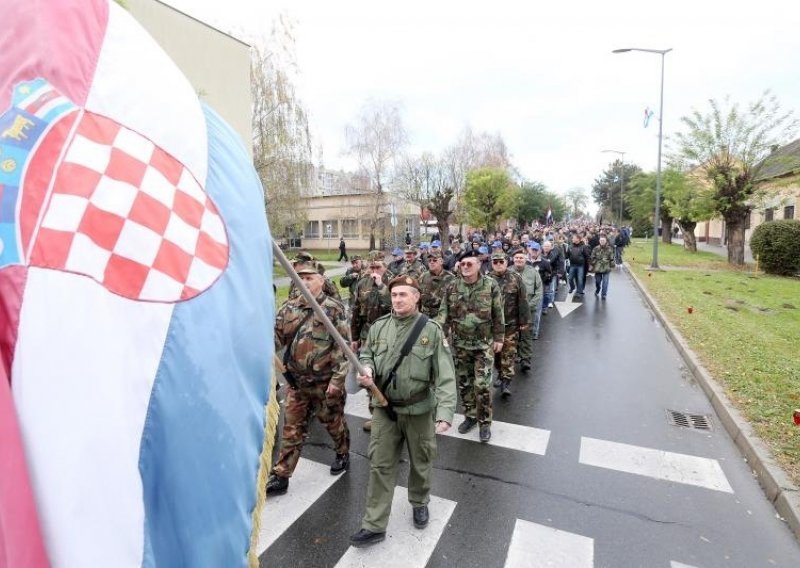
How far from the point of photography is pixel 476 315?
A: 18.1 feet

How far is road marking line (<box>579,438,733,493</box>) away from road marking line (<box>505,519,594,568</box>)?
129 cm

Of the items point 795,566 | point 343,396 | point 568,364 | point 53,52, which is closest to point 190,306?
point 53,52

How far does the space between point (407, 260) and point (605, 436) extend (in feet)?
17.7

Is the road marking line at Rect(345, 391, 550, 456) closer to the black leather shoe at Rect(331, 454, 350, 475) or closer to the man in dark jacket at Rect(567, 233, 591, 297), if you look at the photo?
the black leather shoe at Rect(331, 454, 350, 475)

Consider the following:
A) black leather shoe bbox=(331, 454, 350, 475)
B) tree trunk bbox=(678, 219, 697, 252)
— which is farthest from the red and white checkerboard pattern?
tree trunk bbox=(678, 219, 697, 252)

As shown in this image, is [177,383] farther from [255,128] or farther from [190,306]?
[255,128]

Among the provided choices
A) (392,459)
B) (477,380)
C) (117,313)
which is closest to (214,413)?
(117,313)

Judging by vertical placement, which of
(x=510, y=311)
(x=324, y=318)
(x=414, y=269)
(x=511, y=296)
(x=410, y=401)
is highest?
(x=324, y=318)

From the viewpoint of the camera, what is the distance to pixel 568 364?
26.6 feet

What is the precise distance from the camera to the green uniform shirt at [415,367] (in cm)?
359

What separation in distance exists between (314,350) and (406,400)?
1104mm

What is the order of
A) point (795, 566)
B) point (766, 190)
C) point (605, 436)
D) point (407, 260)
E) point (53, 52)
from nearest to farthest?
point (53, 52) < point (795, 566) < point (605, 436) < point (407, 260) < point (766, 190)

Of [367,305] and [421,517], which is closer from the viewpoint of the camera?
[421,517]

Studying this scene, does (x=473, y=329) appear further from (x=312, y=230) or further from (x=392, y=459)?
(x=312, y=230)
